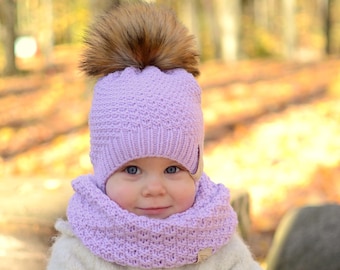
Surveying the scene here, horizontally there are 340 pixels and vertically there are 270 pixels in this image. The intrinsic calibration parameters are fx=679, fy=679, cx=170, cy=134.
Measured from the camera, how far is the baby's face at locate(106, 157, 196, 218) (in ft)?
7.29

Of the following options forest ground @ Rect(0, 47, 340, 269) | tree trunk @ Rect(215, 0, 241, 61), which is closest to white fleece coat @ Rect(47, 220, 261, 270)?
forest ground @ Rect(0, 47, 340, 269)

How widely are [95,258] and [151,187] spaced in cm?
34

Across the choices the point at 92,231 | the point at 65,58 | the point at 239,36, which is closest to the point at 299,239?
the point at 92,231

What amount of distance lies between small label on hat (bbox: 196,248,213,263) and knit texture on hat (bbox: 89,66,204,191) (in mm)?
276

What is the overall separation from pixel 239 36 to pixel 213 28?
210 inches

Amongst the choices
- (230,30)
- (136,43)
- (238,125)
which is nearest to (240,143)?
(238,125)

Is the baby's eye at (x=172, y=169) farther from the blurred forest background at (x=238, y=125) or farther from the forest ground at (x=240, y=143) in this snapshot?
the forest ground at (x=240, y=143)

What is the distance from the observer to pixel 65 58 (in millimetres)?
20797

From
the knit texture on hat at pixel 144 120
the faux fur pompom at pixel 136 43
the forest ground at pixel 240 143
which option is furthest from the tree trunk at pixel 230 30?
the knit texture on hat at pixel 144 120

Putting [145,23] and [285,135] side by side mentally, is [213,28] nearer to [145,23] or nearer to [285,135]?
[285,135]

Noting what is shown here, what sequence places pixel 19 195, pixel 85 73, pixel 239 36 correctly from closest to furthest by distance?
1. pixel 85 73
2. pixel 19 195
3. pixel 239 36

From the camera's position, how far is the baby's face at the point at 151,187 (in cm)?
222

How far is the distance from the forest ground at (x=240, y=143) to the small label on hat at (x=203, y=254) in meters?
1.46

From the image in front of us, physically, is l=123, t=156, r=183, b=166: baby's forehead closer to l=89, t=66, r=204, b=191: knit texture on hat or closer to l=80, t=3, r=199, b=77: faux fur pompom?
l=89, t=66, r=204, b=191: knit texture on hat
